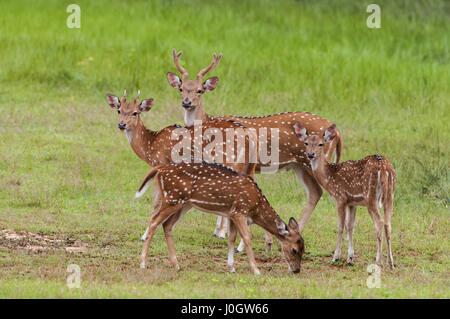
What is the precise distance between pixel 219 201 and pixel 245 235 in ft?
1.43

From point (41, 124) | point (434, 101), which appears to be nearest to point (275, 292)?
point (41, 124)

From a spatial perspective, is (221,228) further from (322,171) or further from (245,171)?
(322,171)

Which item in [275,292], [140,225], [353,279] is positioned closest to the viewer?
[275,292]

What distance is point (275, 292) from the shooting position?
40.7 ft

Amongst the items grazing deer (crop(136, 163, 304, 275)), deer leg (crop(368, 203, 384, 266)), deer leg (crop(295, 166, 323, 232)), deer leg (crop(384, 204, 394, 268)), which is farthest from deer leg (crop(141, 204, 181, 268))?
deer leg (crop(295, 166, 323, 232))

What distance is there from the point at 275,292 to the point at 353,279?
56.2 inches

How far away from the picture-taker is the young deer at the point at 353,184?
46.6 feet

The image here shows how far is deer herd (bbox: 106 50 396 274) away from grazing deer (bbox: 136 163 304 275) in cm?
1

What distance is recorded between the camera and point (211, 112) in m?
21.8

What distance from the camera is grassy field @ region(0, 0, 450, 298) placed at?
44.8 feet

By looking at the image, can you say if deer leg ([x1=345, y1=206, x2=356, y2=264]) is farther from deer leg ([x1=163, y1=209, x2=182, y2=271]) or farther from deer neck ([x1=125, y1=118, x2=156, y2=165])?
deer neck ([x1=125, y1=118, x2=156, y2=165])

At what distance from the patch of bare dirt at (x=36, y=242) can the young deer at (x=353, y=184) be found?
2753mm

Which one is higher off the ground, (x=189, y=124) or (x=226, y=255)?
(x=189, y=124)

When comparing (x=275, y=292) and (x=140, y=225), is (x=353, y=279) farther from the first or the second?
(x=140, y=225)
